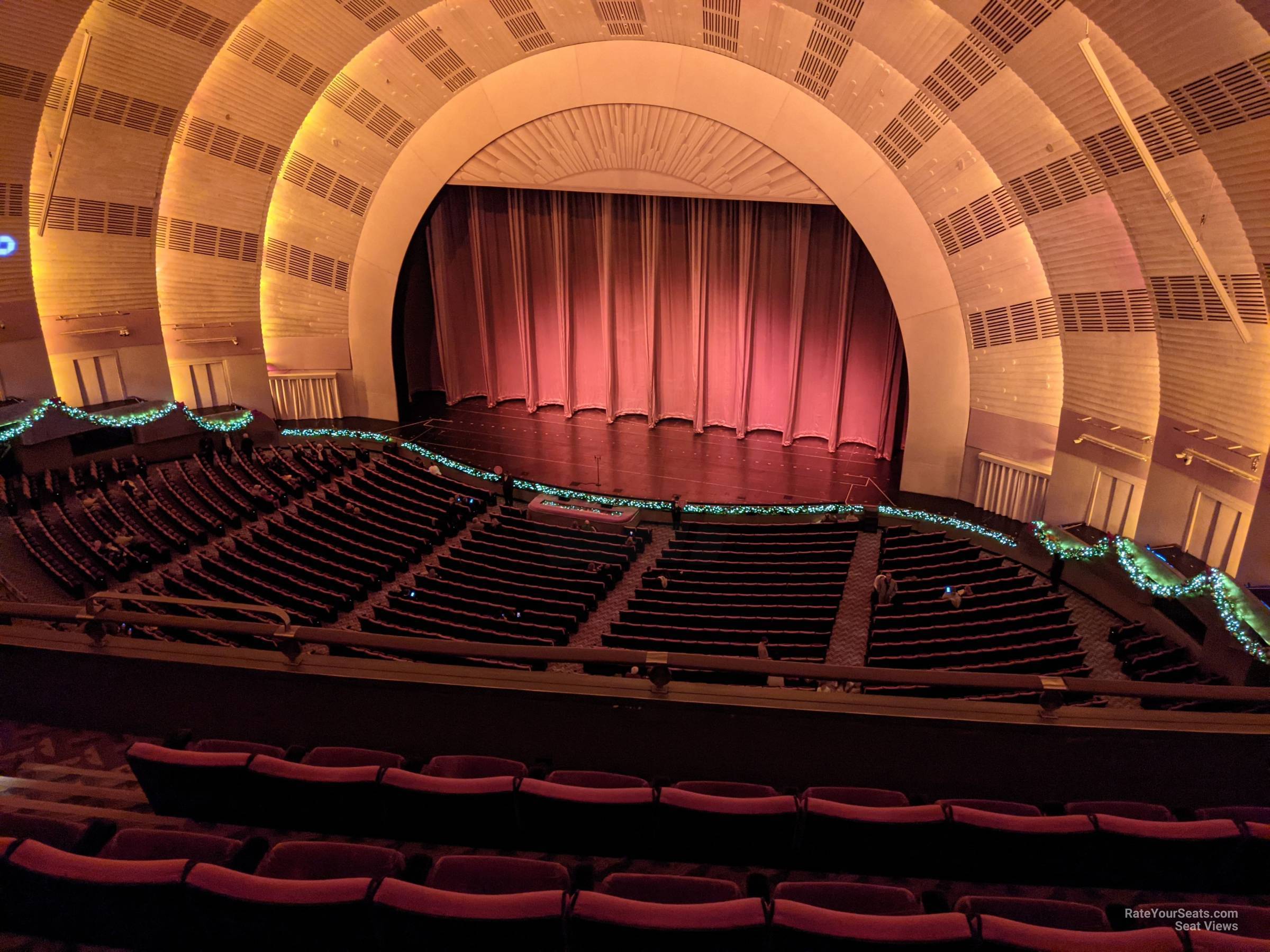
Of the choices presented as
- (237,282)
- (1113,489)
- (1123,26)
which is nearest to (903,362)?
(1113,489)

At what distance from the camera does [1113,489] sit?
1241 centimetres

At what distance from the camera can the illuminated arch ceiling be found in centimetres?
921

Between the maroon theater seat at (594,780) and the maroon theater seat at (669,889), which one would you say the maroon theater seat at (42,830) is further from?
the maroon theater seat at (669,889)

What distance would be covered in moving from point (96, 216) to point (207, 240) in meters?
2.22

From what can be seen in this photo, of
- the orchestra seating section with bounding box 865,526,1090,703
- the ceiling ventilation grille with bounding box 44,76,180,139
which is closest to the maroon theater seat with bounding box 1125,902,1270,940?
the orchestra seating section with bounding box 865,526,1090,703

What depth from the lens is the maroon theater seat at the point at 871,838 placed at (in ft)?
10.1

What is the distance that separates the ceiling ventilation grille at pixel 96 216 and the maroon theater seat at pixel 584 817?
638 inches

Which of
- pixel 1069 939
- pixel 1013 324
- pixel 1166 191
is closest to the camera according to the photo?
pixel 1069 939

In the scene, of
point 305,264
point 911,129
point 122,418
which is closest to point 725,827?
point 911,129

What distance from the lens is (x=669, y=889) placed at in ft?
9.46

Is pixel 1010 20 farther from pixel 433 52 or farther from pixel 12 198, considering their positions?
pixel 12 198

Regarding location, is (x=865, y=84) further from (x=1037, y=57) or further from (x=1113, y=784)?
(x=1113, y=784)

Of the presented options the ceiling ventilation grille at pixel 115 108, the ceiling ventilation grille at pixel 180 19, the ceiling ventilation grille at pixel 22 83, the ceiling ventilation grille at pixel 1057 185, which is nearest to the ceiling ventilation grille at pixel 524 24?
the ceiling ventilation grille at pixel 180 19

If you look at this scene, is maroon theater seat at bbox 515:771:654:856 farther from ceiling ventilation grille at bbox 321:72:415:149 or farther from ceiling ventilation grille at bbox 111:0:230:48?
ceiling ventilation grille at bbox 321:72:415:149
